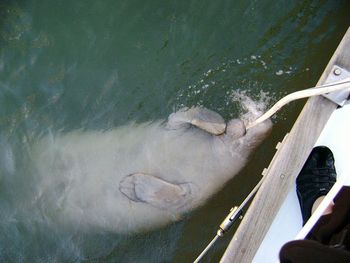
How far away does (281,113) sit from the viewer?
4262 mm

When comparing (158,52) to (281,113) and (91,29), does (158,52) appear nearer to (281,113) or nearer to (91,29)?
(91,29)

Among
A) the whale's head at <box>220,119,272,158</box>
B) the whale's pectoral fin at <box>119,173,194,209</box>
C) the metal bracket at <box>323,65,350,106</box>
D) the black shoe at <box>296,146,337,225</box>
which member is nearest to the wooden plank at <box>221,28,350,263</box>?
the metal bracket at <box>323,65,350,106</box>

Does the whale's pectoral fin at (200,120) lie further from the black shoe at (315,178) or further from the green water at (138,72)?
the black shoe at (315,178)

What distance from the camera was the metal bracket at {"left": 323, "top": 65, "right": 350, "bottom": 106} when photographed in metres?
2.69

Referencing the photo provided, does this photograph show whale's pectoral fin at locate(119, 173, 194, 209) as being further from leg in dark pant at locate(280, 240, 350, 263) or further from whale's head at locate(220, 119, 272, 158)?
leg in dark pant at locate(280, 240, 350, 263)

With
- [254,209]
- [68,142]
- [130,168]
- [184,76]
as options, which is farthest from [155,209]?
[254,209]

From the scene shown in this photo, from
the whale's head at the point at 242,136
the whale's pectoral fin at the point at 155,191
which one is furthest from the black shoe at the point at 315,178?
the whale's pectoral fin at the point at 155,191

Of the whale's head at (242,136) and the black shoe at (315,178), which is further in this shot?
the whale's head at (242,136)

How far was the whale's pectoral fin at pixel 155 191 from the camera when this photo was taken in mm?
3920

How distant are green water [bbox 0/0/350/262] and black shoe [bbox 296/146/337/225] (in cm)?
113

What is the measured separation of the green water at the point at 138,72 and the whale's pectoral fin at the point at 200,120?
0.11 metres

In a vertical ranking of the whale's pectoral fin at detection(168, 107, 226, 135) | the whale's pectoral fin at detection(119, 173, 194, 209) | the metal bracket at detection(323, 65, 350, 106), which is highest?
the metal bracket at detection(323, 65, 350, 106)

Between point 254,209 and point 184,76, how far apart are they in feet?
7.05

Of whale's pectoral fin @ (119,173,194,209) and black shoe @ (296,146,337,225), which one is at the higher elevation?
black shoe @ (296,146,337,225)
